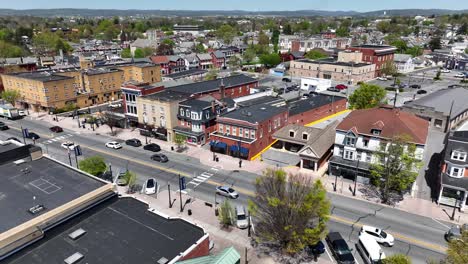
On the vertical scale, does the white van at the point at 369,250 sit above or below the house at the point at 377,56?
below

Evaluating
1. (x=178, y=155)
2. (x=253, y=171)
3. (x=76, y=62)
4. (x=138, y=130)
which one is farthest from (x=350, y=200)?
(x=76, y=62)

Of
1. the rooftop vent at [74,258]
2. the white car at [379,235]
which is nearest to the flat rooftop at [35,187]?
the rooftop vent at [74,258]

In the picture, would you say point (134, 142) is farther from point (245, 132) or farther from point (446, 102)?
point (446, 102)

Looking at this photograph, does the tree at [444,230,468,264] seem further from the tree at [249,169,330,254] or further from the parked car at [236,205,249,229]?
the parked car at [236,205,249,229]

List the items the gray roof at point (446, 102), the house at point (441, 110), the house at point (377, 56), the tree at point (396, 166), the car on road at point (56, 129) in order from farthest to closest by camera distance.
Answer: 1. the house at point (377, 56)
2. the car on road at point (56, 129)
3. the gray roof at point (446, 102)
4. the house at point (441, 110)
5. the tree at point (396, 166)

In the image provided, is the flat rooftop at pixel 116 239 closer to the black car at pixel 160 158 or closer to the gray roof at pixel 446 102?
the black car at pixel 160 158

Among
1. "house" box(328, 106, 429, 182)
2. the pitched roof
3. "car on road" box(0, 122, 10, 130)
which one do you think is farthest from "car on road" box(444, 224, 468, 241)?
"car on road" box(0, 122, 10, 130)

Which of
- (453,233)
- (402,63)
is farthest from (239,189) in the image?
(402,63)

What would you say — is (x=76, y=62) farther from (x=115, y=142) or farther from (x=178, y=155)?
(x=178, y=155)
